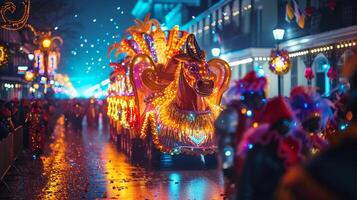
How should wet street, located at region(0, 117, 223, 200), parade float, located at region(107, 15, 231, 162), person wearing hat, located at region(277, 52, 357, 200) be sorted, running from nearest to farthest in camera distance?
1. person wearing hat, located at region(277, 52, 357, 200)
2. wet street, located at region(0, 117, 223, 200)
3. parade float, located at region(107, 15, 231, 162)

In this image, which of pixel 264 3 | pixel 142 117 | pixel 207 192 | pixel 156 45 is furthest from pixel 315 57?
pixel 207 192

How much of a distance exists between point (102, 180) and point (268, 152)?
8827 millimetres

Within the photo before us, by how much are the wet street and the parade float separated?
2.51 ft

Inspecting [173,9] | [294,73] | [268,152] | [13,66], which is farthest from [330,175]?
[173,9]

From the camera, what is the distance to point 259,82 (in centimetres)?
650

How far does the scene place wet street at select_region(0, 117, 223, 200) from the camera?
1122cm

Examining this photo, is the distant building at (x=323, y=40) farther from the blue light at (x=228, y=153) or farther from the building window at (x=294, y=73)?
the blue light at (x=228, y=153)

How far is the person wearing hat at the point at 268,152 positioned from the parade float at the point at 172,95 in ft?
28.8

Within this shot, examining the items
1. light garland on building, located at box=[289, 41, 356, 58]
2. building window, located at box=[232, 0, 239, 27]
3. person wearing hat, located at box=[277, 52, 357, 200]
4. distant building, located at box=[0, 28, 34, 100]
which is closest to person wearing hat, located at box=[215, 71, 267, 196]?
person wearing hat, located at box=[277, 52, 357, 200]

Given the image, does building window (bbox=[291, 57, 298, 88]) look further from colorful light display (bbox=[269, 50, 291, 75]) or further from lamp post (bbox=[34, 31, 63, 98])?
lamp post (bbox=[34, 31, 63, 98])

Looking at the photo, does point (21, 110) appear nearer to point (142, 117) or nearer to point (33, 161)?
point (33, 161)

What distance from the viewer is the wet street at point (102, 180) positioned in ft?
36.8

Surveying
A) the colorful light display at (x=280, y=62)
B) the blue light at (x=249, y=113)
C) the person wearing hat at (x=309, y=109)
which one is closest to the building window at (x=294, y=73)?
the colorful light display at (x=280, y=62)

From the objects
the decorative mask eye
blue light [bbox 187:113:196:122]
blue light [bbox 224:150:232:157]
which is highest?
the decorative mask eye
